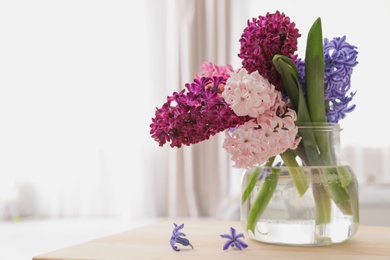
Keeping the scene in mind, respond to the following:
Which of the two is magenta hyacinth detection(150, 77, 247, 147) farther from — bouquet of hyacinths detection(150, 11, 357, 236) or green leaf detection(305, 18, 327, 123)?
green leaf detection(305, 18, 327, 123)

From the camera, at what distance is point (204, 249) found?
0.96m

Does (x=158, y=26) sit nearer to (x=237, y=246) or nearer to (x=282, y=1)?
(x=282, y=1)

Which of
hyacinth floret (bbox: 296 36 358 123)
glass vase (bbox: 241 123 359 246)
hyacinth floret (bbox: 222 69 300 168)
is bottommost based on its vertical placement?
glass vase (bbox: 241 123 359 246)

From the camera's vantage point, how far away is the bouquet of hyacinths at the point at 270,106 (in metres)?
0.89

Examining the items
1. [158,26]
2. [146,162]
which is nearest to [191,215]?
[146,162]

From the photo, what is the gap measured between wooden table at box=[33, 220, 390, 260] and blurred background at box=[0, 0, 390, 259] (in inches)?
123

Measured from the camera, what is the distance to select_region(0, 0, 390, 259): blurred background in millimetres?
4188

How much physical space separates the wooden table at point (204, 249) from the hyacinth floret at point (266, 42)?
25 cm

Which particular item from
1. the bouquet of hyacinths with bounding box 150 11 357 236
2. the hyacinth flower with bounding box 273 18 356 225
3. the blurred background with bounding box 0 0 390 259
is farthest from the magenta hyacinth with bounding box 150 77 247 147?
the blurred background with bounding box 0 0 390 259

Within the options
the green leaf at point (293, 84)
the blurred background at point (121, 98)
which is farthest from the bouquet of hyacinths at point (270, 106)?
the blurred background at point (121, 98)

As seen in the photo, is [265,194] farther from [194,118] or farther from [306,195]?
[194,118]

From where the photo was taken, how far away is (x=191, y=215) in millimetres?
4191

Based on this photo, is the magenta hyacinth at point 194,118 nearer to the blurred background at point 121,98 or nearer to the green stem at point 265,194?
the green stem at point 265,194

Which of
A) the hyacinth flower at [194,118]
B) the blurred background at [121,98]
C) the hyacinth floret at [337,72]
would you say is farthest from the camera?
the blurred background at [121,98]
